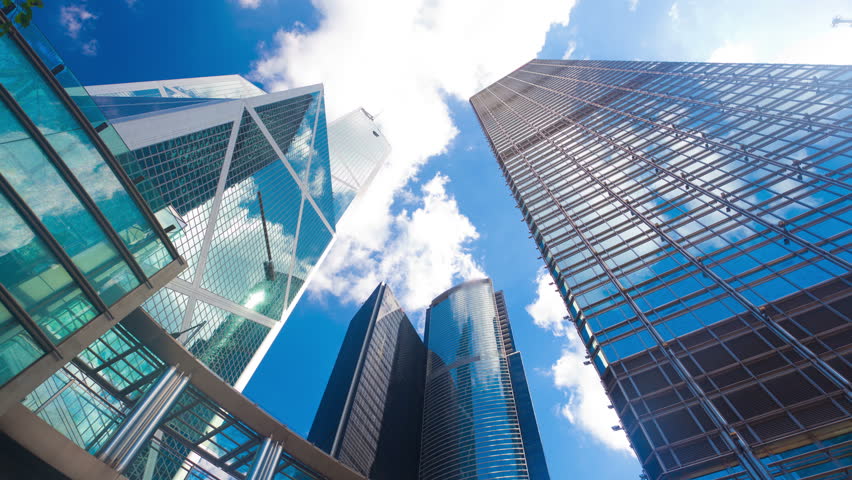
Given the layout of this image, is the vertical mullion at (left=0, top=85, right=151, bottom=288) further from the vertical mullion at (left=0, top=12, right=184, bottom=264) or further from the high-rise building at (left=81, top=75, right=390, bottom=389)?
the high-rise building at (left=81, top=75, right=390, bottom=389)

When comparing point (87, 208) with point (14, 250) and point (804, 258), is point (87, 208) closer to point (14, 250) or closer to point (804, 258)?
point (14, 250)

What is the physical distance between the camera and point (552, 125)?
48.2m

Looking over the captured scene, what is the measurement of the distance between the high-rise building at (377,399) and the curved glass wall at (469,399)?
6228mm

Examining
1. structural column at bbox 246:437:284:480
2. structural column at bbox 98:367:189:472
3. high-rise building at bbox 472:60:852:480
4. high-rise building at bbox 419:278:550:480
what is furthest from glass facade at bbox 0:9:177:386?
high-rise building at bbox 419:278:550:480

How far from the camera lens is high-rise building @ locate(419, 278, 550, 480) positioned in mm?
79812

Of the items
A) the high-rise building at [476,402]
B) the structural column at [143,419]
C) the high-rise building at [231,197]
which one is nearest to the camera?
the structural column at [143,419]

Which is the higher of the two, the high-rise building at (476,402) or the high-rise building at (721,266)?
the high-rise building at (476,402)

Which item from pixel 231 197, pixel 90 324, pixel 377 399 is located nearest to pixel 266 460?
pixel 90 324

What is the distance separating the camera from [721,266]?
18391 millimetres

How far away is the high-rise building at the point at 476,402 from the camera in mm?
79812

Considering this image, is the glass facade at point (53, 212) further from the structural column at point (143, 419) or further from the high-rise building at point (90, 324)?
the structural column at point (143, 419)

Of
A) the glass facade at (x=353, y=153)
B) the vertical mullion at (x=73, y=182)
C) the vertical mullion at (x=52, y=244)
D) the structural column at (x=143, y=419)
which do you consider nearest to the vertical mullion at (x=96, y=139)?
the vertical mullion at (x=73, y=182)

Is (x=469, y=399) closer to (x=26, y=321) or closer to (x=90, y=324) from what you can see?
(x=90, y=324)

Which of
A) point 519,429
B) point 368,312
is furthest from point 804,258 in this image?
point 368,312
